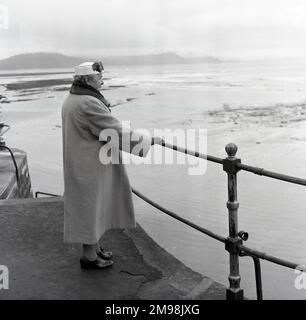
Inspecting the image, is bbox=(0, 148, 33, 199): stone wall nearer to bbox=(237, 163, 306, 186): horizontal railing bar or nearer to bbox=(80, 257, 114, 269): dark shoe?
bbox=(80, 257, 114, 269): dark shoe

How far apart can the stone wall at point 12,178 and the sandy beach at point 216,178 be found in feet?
4.89

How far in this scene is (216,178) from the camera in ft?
43.4

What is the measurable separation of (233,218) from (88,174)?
104cm

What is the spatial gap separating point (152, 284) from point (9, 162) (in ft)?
16.5

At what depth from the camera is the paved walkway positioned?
12.7 ft

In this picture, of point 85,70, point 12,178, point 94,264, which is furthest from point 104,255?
point 12,178

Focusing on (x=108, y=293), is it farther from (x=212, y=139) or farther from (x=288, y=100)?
(x=288, y=100)

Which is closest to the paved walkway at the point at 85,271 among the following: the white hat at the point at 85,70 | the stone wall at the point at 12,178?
the white hat at the point at 85,70

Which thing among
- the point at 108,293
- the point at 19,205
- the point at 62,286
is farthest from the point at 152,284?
the point at 19,205

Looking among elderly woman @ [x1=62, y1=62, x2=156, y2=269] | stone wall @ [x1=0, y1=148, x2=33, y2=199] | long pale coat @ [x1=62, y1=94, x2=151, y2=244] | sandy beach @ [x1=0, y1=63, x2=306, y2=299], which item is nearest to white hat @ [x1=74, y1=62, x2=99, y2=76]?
elderly woman @ [x1=62, y1=62, x2=156, y2=269]

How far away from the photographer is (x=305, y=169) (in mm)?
13469

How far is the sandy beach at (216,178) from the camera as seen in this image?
28.7 ft

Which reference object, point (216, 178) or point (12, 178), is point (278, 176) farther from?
point (216, 178)
